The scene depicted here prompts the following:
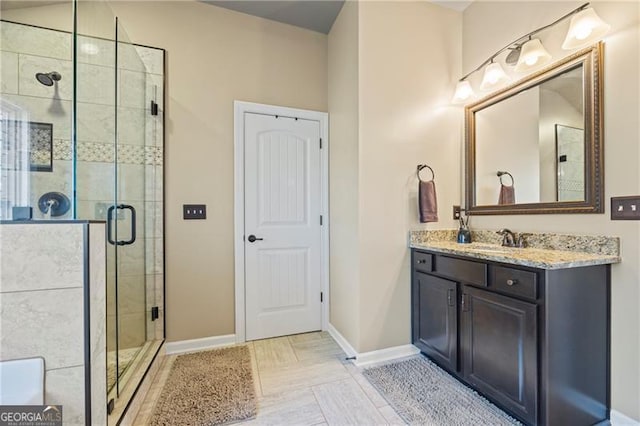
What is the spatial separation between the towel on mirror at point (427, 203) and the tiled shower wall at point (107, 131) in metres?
2.07

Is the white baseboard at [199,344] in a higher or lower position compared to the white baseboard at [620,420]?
lower

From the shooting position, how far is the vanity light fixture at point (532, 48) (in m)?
1.42

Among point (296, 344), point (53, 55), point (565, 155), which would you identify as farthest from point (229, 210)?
point (565, 155)

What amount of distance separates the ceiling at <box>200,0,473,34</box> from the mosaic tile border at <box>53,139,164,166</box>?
54.4 inches

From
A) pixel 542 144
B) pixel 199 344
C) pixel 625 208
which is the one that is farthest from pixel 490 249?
pixel 199 344

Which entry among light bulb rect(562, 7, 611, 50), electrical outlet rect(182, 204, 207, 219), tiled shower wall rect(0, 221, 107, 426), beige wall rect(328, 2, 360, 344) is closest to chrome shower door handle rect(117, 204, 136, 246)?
electrical outlet rect(182, 204, 207, 219)

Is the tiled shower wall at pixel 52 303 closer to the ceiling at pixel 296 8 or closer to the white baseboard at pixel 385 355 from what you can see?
the white baseboard at pixel 385 355

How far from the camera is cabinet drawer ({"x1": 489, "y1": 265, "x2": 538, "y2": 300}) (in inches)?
51.7

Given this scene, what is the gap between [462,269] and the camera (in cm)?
170

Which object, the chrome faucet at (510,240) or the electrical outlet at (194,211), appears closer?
the chrome faucet at (510,240)

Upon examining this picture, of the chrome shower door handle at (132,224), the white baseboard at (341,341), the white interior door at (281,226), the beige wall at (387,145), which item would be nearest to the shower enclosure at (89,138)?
the chrome shower door handle at (132,224)

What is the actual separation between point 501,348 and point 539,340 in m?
0.23

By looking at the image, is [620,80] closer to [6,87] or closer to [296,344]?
[296,344]

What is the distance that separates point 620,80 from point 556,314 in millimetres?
1262
